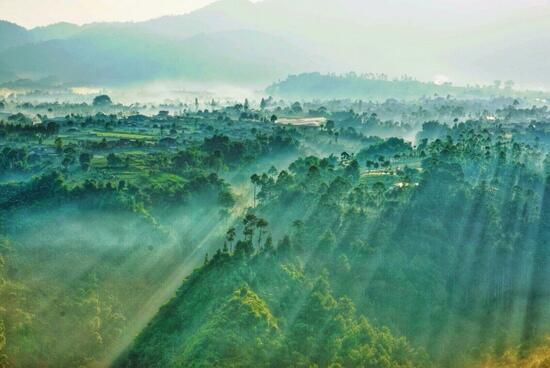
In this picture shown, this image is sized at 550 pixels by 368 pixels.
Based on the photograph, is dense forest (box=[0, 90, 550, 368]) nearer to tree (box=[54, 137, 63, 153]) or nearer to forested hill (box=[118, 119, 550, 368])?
forested hill (box=[118, 119, 550, 368])

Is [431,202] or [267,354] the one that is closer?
[267,354]

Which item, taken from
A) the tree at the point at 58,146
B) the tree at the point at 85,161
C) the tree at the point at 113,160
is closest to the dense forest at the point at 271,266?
the tree at the point at 113,160

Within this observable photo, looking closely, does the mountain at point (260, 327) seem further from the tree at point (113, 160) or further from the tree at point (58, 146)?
the tree at point (58, 146)

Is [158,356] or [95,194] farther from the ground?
[95,194]

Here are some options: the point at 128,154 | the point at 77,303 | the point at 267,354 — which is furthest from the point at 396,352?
the point at 128,154

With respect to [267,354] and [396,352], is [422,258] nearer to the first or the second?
[396,352]

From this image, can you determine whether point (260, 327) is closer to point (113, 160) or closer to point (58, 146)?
point (113, 160)
